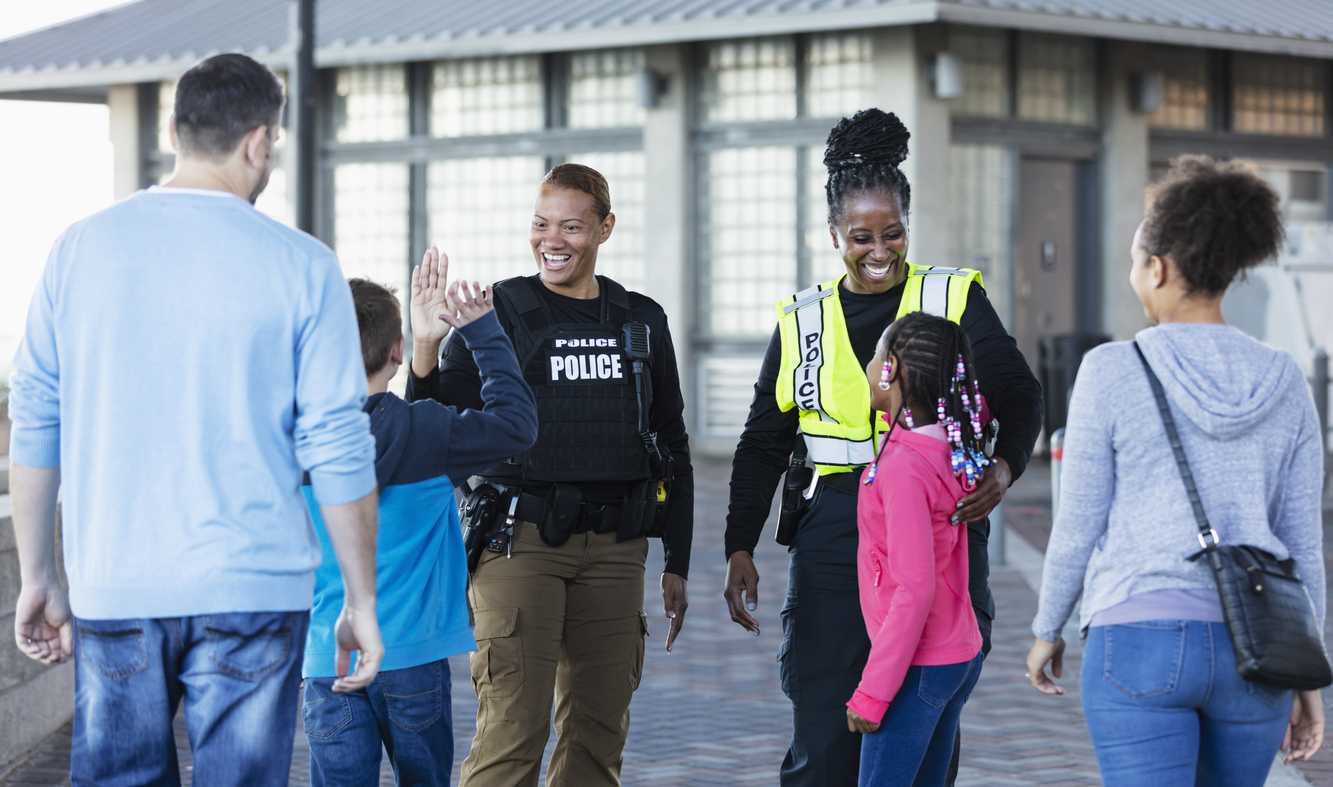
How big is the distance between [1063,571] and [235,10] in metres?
17.8

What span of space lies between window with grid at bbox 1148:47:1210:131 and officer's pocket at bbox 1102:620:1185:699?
1455 centimetres

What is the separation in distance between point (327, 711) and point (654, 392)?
125cm

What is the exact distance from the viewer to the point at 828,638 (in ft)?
11.6

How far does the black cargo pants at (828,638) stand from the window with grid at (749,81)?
39.2 ft

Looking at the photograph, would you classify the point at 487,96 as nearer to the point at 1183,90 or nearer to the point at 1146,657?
the point at 1183,90

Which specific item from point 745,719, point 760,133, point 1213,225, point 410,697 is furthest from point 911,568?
point 760,133

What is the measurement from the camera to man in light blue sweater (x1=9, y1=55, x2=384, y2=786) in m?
2.49

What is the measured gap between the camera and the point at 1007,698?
6.10 meters

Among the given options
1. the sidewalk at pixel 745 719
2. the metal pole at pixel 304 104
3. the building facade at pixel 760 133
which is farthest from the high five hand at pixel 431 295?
the building facade at pixel 760 133

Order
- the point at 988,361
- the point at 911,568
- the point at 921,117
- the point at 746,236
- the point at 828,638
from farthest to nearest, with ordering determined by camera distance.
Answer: the point at 746,236 < the point at 921,117 < the point at 988,361 < the point at 828,638 < the point at 911,568

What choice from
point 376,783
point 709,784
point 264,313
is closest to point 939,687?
point 376,783

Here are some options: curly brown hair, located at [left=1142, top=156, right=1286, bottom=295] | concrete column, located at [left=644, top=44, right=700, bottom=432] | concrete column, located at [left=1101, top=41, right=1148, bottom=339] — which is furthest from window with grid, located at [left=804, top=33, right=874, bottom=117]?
curly brown hair, located at [left=1142, top=156, right=1286, bottom=295]

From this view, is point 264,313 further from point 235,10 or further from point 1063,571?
point 235,10

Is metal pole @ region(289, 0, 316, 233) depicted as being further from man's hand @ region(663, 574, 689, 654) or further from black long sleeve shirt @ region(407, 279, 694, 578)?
man's hand @ region(663, 574, 689, 654)
